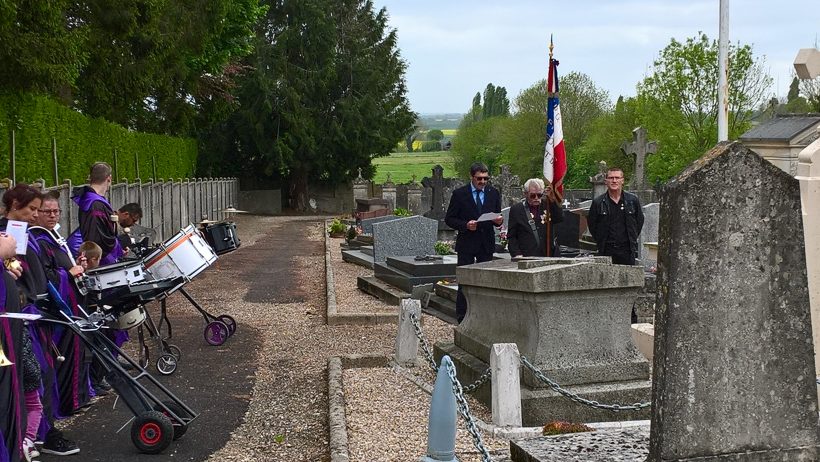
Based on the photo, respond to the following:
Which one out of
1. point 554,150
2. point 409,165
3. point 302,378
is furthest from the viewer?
point 409,165

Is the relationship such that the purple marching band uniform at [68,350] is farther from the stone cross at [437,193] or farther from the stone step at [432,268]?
the stone cross at [437,193]

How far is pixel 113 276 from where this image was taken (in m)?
7.45

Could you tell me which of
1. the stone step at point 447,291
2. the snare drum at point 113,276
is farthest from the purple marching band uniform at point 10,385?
the stone step at point 447,291

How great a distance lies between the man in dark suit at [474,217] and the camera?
33.7ft

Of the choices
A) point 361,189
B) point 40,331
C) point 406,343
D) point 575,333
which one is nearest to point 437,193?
point 361,189

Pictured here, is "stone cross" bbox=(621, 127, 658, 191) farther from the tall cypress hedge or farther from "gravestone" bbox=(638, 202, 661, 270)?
the tall cypress hedge

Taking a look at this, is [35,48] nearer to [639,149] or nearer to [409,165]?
[639,149]

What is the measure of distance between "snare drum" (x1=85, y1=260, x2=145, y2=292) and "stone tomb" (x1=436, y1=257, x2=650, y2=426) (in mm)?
2887

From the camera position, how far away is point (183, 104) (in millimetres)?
32594

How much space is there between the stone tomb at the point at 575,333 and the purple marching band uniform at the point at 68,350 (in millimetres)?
3097

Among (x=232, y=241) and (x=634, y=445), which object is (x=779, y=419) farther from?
(x=232, y=241)

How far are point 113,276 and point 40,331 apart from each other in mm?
1081

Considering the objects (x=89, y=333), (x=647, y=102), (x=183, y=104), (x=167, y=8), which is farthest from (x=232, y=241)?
(x=647, y=102)

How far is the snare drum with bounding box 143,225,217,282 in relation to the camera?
8.38 meters
